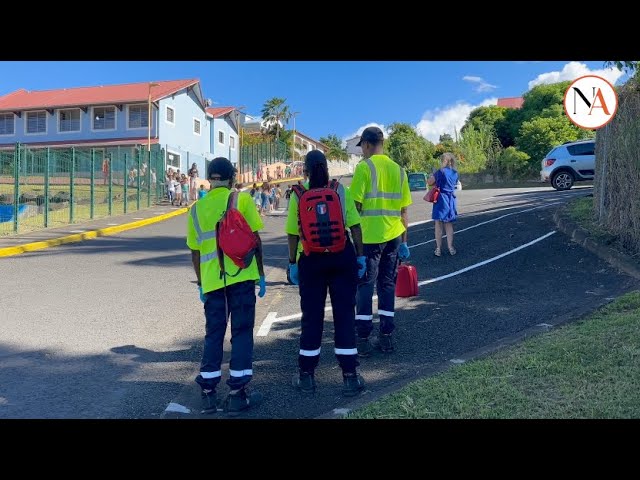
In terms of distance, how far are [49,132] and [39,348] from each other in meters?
37.1

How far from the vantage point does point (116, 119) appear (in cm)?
3834

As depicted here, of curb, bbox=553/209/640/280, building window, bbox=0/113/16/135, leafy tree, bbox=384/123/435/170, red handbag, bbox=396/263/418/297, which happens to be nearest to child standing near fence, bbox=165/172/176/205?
leafy tree, bbox=384/123/435/170

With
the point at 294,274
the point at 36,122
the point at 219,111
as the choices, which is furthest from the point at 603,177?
the point at 36,122

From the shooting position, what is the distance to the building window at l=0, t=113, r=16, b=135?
134 feet

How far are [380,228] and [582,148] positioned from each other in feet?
50.8

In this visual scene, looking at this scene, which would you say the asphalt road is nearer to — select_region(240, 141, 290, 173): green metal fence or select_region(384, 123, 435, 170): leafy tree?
select_region(384, 123, 435, 170): leafy tree

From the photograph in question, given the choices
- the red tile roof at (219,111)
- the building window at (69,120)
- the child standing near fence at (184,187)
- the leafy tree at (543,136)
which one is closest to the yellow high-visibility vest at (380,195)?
the child standing near fence at (184,187)

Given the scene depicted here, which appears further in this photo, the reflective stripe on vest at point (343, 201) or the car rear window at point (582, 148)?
the car rear window at point (582, 148)

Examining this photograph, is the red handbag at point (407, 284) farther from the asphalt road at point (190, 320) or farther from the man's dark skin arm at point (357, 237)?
the man's dark skin arm at point (357, 237)

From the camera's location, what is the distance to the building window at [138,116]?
123ft

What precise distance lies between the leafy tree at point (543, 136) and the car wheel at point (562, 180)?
11.5 metres

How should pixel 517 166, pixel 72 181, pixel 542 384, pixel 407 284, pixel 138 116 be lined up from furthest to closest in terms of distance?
pixel 138 116 < pixel 517 166 < pixel 72 181 < pixel 407 284 < pixel 542 384

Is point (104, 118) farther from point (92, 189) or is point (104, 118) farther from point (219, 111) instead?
point (92, 189)
